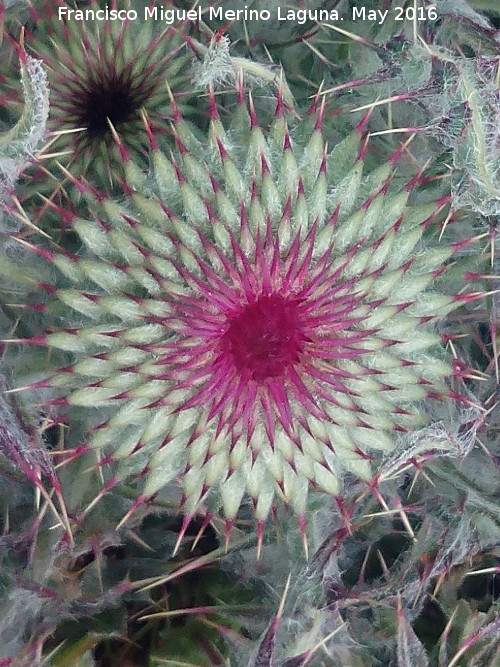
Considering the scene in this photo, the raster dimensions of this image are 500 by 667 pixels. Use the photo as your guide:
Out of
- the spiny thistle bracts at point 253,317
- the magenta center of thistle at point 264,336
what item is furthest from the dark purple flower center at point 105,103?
the magenta center of thistle at point 264,336

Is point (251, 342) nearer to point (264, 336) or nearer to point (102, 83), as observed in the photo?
point (264, 336)

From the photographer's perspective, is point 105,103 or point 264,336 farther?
point 105,103

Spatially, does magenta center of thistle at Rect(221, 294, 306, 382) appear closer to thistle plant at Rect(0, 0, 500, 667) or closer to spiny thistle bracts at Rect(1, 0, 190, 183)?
thistle plant at Rect(0, 0, 500, 667)

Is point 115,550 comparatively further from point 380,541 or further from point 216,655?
point 380,541

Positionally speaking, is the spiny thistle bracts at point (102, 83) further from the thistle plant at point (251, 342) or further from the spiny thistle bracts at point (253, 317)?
the spiny thistle bracts at point (253, 317)

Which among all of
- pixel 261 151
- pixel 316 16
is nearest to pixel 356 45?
pixel 316 16

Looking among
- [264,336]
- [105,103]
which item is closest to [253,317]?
[264,336]

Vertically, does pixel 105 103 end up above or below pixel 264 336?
above
